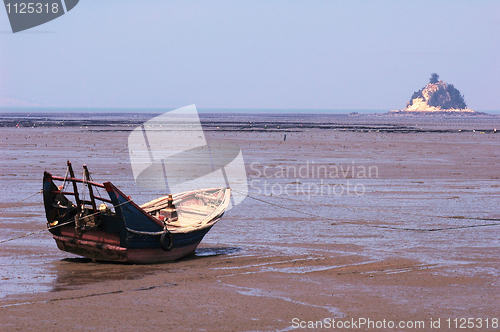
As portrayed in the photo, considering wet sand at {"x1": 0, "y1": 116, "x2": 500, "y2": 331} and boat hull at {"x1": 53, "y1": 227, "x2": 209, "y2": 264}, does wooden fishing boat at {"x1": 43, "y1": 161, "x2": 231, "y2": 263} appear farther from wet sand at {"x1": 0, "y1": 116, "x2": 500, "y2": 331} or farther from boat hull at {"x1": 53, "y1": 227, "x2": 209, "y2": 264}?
wet sand at {"x1": 0, "y1": 116, "x2": 500, "y2": 331}

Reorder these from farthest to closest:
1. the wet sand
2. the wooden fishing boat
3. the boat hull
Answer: the boat hull < the wooden fishing boat < the wet sand

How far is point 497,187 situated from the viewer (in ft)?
78.6

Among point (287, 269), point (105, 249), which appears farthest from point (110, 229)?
point (287, 269)

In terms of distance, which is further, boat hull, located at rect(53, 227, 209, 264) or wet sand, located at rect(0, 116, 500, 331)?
boat hull, located at rect(53, 227, 209, 264)

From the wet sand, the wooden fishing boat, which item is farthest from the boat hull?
the wet sand

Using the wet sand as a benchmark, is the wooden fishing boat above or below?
above

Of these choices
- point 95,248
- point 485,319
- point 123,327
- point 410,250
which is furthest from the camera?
point 410,250

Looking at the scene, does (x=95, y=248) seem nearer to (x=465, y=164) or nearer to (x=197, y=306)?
(x=197, y=306)

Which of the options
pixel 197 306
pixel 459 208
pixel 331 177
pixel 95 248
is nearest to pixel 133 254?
pixel 95 248

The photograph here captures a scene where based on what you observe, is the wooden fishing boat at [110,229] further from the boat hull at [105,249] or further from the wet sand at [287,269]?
the wet sand at [287,269]

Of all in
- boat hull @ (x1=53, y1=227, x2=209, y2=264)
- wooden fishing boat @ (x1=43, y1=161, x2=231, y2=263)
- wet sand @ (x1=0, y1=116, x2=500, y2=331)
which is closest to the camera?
wet sand @ (x1=0, y1=116, x2=500, y2=331)

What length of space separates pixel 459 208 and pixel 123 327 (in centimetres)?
1363

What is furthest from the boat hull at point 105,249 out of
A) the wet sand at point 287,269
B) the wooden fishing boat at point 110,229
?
the wet sand at point 287,269

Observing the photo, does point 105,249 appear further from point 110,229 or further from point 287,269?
point 287,269
